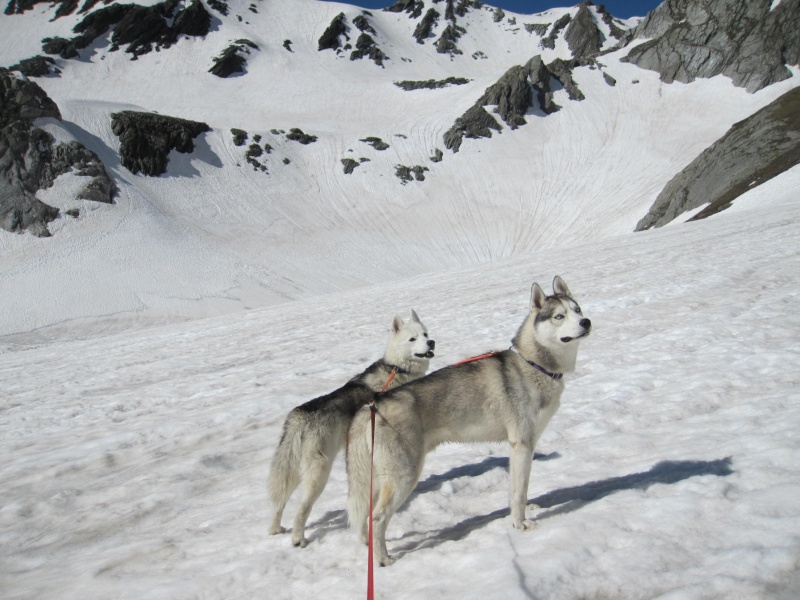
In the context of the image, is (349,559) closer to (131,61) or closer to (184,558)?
(184,558)

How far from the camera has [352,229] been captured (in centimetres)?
7562

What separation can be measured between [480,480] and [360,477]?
2000 millimetres

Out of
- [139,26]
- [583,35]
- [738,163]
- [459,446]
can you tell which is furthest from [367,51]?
[459,446]

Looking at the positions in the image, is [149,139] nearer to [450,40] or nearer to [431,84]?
[431,84]

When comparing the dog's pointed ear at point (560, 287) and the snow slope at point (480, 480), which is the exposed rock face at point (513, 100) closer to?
the snow slope at point (480, 480)

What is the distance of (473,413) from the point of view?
5.07 m

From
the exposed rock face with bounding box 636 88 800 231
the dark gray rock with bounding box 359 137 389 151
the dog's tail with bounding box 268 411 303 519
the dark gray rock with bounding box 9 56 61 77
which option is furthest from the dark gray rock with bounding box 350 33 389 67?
the dog's tail with bounding box 268 411 303 519

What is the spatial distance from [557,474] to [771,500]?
213 centimetres

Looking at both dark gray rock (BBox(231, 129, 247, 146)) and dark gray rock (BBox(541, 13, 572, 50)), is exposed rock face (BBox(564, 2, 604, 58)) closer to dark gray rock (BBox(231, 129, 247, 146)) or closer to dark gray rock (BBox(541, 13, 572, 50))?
dark gray rock (BBox(541, 13, 572, 50))

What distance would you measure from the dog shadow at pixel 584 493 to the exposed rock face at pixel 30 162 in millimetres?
63919

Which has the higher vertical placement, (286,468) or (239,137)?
(239,137)

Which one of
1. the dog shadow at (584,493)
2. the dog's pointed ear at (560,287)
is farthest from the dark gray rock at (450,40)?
the dog shadow at (584,493)

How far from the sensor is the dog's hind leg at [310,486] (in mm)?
5195

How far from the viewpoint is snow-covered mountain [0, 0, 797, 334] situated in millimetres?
56406
